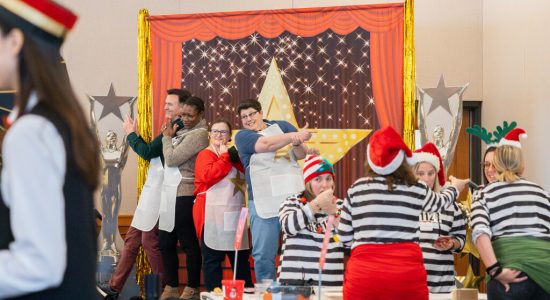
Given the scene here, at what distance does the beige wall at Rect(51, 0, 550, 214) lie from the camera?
751 centimetres

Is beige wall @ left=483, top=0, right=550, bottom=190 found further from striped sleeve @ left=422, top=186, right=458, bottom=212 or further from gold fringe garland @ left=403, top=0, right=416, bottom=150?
striped sleeve @ left=422, top=186, right=458, bottom=212

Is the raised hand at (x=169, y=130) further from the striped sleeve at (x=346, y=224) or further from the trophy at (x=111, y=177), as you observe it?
the striped sleeve at (x=346, y=224)

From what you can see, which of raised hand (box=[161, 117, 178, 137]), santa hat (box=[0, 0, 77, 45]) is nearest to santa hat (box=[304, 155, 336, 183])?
raised hand (box=[161, 117, 178, 137])

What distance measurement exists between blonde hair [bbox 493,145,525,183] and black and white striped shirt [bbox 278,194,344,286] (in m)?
0.87

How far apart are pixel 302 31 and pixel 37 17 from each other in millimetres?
5066

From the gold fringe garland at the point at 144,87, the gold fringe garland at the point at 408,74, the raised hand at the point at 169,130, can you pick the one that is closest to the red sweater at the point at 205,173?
the raised hand at the point at 169,130

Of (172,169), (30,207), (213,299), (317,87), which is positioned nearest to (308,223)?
(213,299)

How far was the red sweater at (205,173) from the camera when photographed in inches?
214

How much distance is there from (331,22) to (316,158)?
2.38 m

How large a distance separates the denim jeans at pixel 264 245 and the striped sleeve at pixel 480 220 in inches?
62.5

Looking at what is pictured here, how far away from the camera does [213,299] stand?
3.42 m

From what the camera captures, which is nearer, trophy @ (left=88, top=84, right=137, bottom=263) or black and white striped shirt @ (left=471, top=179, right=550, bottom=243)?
black and white striped shirt @ (left=471, top=179, right=550, bottom=243)

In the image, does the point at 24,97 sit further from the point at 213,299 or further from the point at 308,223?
the point at 308,223

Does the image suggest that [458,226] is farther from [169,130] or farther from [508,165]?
[169,130]
